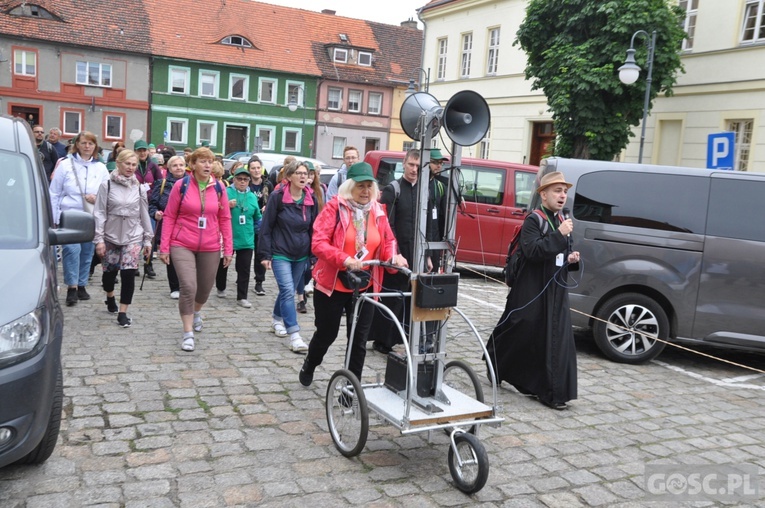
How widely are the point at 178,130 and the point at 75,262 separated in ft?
136

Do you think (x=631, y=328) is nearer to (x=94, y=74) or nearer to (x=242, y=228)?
(x=242, y=228)

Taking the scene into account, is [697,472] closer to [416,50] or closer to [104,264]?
[104,264]

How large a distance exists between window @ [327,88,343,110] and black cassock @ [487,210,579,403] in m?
47.0

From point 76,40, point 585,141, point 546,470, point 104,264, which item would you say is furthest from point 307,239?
point 76,40

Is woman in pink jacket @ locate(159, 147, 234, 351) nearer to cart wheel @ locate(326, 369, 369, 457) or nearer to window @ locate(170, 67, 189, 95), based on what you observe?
cart wheel @ locate(326, 369, 369, 457)

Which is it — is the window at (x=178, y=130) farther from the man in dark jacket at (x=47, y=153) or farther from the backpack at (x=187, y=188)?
the backpack at (x=187, y=188)

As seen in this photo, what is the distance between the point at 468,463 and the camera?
4203mm

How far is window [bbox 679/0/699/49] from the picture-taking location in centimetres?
2083

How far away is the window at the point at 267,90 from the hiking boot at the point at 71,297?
1691 inches

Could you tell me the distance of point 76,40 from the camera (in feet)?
145

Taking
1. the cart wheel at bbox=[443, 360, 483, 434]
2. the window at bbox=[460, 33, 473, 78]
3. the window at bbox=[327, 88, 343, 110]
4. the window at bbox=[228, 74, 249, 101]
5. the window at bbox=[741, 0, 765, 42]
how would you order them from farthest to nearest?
the window at bbox=[327, 88, 343, 110] < the window at bbox=[228, 74, 249, 101] < the window at bbox=[460, 33, 473, 78] < the window at bbox=[741, 0, 765, 42] < the cart wheel at bbox=[443, 360, 483, 434]

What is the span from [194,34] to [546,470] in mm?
48688

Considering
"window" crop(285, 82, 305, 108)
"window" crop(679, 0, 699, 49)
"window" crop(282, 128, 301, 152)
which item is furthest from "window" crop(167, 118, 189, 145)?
"window" crop(679, 0, 699, 49)

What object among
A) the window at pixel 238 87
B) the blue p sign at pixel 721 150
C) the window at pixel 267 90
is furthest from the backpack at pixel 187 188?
the window at pixel 267 90
